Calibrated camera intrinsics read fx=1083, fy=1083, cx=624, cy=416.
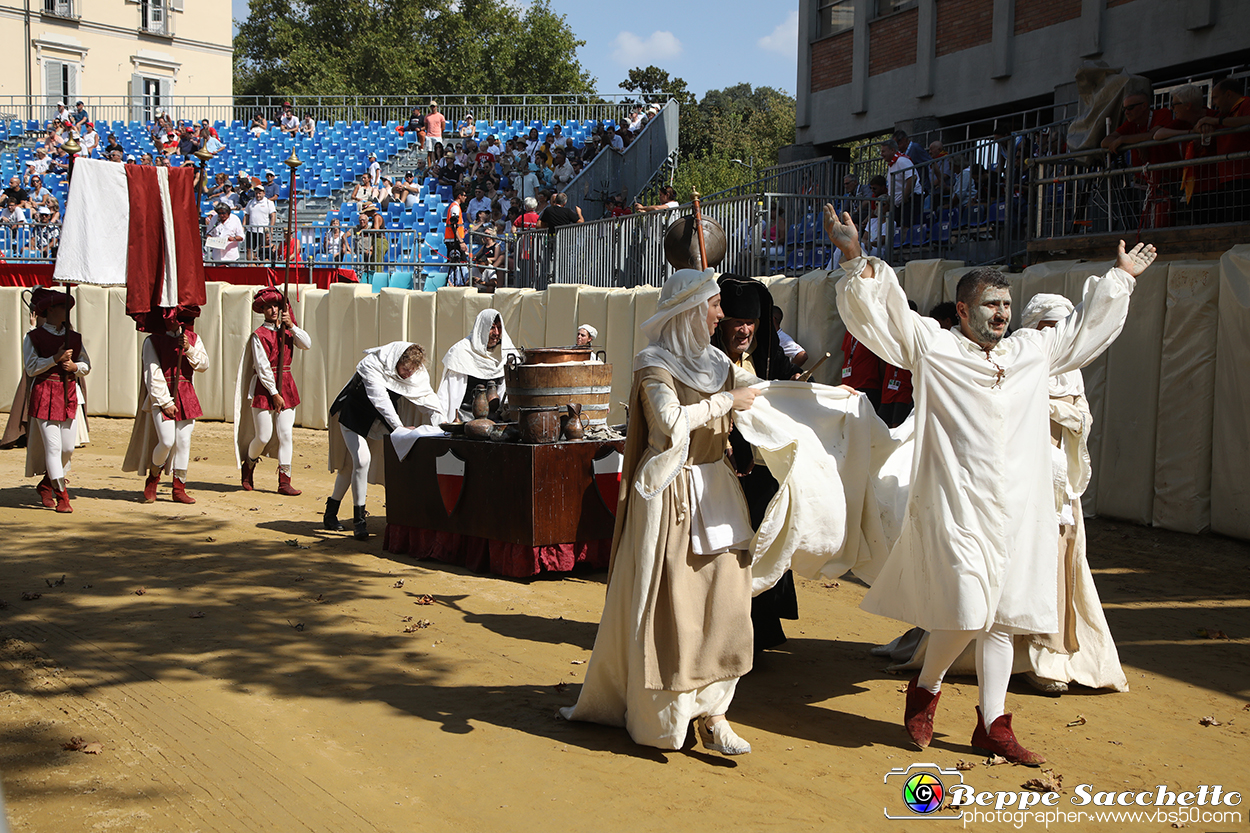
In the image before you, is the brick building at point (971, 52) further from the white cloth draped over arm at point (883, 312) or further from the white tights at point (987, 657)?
the white tights at point (987, 657)

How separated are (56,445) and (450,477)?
445 centimetres

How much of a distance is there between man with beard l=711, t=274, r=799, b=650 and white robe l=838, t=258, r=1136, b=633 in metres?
0.58

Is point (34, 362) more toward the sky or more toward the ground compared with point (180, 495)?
more toward the sky

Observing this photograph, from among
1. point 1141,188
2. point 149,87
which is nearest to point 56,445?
point 1141,188

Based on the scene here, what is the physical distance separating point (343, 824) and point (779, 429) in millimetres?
2406

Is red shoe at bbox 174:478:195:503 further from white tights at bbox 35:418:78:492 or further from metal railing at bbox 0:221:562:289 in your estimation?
metal railing at bbox 0:221:562:289

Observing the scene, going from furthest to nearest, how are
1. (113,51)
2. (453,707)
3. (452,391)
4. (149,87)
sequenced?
1. (149,87)
2. (113,51)
3. (452,391)
4. (453,707)

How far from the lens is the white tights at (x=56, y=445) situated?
10188 millimetres

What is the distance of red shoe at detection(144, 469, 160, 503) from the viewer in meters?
11.0

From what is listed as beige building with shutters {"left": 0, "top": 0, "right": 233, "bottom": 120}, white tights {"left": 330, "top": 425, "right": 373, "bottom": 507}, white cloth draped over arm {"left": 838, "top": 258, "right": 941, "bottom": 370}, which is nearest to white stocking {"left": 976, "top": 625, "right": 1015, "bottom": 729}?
white cloth draped over arm {"left": 838, "top": 258, "right": 941, "bottom": 370}

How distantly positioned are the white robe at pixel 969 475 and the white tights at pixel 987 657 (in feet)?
0.30

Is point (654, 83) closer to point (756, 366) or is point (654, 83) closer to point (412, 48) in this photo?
point (412, 48)

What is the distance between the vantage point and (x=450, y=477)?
829cm

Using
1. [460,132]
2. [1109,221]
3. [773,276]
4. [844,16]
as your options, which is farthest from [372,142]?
[1109,221]
